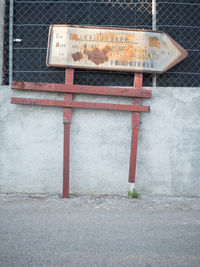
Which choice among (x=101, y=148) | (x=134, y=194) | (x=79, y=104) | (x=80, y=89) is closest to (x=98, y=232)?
(x=134, y=194)

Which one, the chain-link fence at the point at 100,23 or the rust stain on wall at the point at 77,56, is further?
the chain-link fence at the point at 100,23

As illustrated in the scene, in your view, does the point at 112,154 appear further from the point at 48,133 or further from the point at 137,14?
the point at 137,14

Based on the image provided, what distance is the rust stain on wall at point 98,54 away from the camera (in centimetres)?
414

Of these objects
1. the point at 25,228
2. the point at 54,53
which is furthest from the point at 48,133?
the point at 25,228

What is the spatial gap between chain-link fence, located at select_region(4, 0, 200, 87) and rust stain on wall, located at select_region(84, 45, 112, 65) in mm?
314

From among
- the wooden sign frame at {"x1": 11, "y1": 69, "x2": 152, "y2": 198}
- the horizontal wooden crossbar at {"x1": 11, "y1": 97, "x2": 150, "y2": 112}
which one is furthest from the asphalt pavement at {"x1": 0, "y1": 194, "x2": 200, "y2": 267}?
the horizontal wooden crossbar at {"x1": 11, "y1": 97, "x2": 150, "y2": 112}

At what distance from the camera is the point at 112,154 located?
13.6ft

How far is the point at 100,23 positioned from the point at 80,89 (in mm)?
1381

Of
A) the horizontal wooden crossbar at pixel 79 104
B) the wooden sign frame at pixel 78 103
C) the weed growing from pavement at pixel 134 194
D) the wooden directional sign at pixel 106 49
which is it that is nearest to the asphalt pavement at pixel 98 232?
the weed growing from pavement at pixel 134 194

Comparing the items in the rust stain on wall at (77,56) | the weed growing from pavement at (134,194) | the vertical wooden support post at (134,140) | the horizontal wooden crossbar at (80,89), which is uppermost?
the rust stain on wall at (77,56)

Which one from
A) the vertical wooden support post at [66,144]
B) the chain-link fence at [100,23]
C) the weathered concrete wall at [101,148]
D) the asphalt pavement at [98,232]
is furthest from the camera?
the chain-link fence at [100,23]

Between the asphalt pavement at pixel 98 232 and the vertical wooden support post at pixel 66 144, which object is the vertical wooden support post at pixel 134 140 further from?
the vertical wooden support post at pixel 66 144

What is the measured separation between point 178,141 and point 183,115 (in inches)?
18.1

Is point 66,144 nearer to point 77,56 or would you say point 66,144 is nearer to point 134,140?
point 134,140
